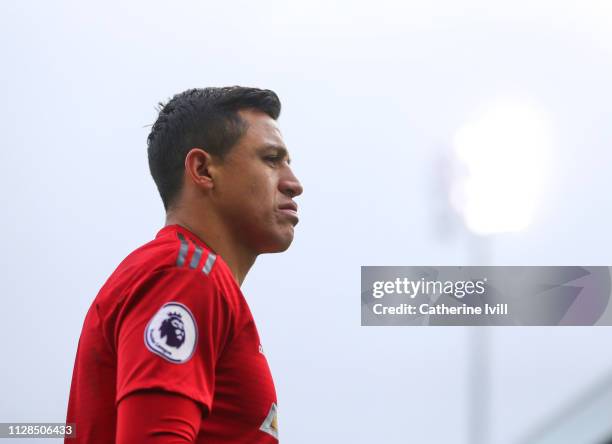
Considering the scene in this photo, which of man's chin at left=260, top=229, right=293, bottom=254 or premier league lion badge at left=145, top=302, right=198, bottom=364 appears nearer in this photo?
premier league lion badge at left=145, top=302, right=198, bottom=364

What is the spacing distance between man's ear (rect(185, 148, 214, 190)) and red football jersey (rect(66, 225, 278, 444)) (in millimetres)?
124

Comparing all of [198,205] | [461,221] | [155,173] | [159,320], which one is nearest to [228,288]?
[159,320]

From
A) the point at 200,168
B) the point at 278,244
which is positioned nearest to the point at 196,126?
the point at 200,168

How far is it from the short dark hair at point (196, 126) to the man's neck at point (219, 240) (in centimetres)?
5

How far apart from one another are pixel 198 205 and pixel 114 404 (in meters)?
0.24

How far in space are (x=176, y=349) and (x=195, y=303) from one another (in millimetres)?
41

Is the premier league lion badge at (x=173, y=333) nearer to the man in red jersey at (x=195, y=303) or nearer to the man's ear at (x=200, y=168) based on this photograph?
the man in red jersey at (x=195, y=303)

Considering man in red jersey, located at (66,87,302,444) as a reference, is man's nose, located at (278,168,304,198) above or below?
Result: above

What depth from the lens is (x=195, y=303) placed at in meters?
0.64

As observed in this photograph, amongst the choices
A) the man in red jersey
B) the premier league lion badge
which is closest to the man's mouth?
the man in red jersey

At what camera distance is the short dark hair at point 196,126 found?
0.89m

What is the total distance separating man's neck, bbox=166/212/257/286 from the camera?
830 mm

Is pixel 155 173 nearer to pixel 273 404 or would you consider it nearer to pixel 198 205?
pixel 198 205

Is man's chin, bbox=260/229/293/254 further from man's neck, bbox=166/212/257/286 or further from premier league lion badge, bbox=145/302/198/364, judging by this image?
premier league lion badge, bbox=145/302/198/364
